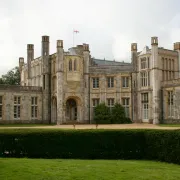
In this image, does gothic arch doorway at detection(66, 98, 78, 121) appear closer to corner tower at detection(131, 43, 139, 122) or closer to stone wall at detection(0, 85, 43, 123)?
stone wall at detection(0, 85, 43, 123)

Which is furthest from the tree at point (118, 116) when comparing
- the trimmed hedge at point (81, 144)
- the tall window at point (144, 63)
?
the trimmed hedge at point (81, 144)

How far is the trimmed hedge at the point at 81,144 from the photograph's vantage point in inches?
640

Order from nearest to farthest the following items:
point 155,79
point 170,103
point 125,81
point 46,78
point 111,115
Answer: point 170,103 → point 155,79 → point 111,115 → point 125,81 → point 46,78

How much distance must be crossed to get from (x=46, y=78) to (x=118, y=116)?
1206cm

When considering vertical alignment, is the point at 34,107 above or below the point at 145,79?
below

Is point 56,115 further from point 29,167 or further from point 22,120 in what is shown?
point 29,167

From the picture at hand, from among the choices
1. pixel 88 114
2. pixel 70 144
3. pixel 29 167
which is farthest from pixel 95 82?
pixel 29 167

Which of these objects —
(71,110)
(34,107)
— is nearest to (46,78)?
(34,107)

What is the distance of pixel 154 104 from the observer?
45.0 m

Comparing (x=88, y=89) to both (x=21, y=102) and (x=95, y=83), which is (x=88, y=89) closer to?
(x=95, y=83)

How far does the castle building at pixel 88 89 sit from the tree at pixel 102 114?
1993 millimetres

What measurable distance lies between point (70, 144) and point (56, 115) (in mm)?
33114

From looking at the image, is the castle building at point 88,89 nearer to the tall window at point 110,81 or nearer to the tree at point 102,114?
the tall window at point 110,81

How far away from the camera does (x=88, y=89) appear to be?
50.2 metres
